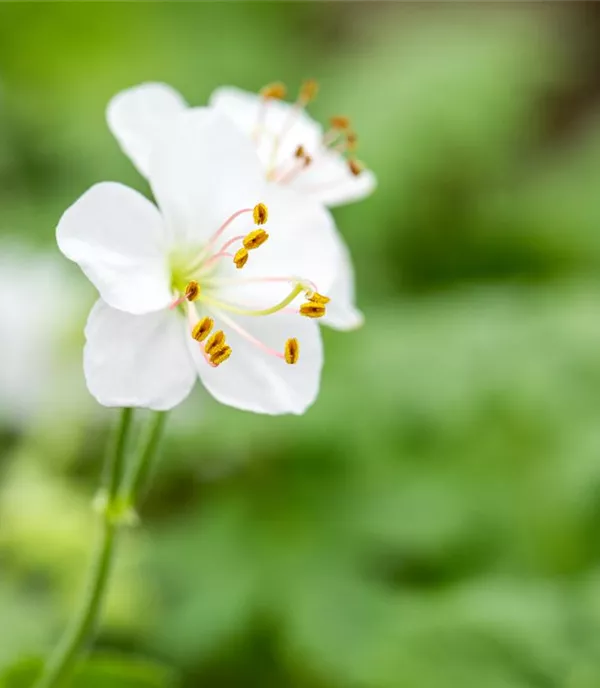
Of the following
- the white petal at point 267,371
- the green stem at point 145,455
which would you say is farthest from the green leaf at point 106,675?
the white petal at point 267,371

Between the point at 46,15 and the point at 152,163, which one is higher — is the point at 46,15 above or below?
above

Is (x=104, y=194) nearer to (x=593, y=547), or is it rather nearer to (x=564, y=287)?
(x=593, y=547)

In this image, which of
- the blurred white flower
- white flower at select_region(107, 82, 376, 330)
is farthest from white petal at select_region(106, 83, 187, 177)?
the blurred white flower

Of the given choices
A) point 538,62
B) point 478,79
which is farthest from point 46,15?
point 538,62

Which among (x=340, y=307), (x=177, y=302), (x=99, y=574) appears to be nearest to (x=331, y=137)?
(x=340, y=307)

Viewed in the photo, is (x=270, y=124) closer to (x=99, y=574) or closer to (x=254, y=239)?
(x=254, y=239)
